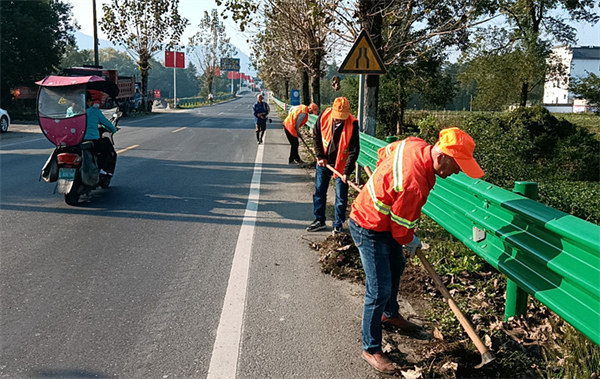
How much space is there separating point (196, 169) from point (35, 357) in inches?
330

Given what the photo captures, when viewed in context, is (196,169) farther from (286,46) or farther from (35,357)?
(286,46)

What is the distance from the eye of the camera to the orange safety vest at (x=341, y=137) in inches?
267

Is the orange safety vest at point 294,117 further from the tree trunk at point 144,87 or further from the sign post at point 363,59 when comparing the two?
the tree trunk at point 144,87

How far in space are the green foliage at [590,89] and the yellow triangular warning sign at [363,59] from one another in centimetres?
1730

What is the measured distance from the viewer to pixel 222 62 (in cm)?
8519

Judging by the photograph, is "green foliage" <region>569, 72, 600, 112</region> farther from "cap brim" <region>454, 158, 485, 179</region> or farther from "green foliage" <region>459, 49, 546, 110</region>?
"cap brim" <region>454, 158, 485, 179</region>

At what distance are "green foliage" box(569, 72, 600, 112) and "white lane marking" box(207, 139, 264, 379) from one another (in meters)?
19.8

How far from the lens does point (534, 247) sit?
142 inches

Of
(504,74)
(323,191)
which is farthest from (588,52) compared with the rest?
(323,191)

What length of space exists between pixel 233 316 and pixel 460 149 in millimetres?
2251

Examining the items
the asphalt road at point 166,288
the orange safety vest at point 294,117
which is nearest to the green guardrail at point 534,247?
the asphalt road at point 166,288

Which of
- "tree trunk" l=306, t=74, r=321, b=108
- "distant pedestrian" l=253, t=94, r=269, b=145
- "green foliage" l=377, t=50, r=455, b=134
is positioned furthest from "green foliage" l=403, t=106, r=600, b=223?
"tree trunk" l=306, t=74, r=321, b=108

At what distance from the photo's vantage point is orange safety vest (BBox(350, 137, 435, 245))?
339 centimetres

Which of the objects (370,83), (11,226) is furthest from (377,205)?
(370,83)
